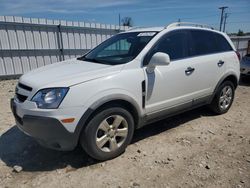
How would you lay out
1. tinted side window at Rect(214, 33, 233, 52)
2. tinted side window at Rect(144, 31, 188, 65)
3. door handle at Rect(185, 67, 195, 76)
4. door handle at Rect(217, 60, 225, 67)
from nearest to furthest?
tinted side window at Rect(144, 31, 188, 65) < door handle at Rect(185, 67, 195, 76) < door handle at Rect(217, 60, 225, 67) < tinted side window at Rect(214, 33, 233, 52)

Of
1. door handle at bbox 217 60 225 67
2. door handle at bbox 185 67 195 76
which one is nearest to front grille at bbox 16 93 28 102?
door handle at bbox 185 67 195 76

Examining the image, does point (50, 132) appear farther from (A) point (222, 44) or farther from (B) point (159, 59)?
(A) point (222, 44)

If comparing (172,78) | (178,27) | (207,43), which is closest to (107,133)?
(172,78)

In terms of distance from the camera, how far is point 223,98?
4.75 meters

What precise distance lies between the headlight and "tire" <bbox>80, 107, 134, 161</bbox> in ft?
1.56

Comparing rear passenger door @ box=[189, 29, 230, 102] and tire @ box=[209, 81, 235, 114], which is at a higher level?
rear passenger door @ box=[189, 29, 230, 102]

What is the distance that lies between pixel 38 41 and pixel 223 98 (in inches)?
289

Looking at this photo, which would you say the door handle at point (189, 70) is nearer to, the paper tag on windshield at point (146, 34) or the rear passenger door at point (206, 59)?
the rear passenger door at point (206, 59)

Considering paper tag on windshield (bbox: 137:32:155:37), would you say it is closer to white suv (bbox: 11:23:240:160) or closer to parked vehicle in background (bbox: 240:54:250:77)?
white suv (bbox: 11:23:240:160)

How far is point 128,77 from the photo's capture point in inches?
118

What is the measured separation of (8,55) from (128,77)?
7.14 meters

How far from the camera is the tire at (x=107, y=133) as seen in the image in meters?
2.79

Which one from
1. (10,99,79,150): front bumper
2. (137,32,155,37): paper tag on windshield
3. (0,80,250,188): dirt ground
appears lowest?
(0,80,250,188): dirt ground

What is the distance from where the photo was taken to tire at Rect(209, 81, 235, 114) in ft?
15.0
